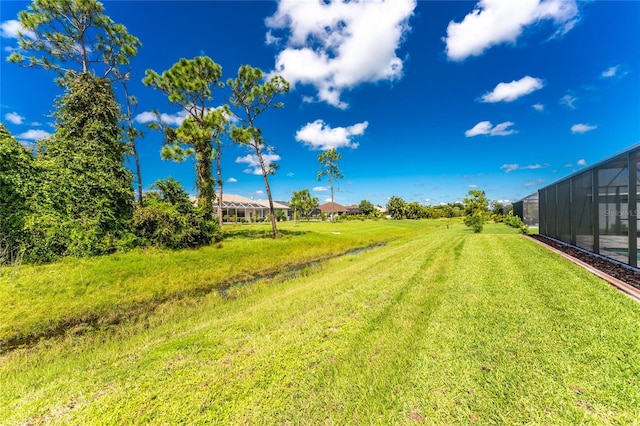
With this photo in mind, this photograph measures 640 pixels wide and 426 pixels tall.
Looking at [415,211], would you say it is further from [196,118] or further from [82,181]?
[82,181]

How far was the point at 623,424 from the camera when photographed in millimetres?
1861

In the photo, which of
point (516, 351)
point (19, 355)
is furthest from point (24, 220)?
point (516, 351)

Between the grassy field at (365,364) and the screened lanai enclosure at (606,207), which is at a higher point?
the screened lanai enclosure at (606,207)

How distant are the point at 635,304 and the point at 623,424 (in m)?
3.20

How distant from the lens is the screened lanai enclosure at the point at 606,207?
5.72 metres

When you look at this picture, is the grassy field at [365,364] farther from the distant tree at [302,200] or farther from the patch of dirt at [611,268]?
the distant tree at [302,200]

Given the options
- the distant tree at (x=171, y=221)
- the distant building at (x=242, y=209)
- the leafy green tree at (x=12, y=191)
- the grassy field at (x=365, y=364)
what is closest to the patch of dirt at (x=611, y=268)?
the grassy field at (x=365, y=364)

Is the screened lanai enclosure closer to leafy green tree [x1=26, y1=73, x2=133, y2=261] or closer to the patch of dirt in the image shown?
the patch of dirt

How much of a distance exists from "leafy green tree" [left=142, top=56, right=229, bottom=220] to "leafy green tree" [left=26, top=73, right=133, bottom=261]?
13.9 feet

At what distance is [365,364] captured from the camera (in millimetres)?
2820

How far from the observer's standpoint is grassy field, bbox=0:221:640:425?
2.19m

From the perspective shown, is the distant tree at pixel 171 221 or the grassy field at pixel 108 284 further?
the distant tree at pixel 171 221

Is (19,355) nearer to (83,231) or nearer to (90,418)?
(90,418)

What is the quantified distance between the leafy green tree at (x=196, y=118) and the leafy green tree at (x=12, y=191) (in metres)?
6.79
